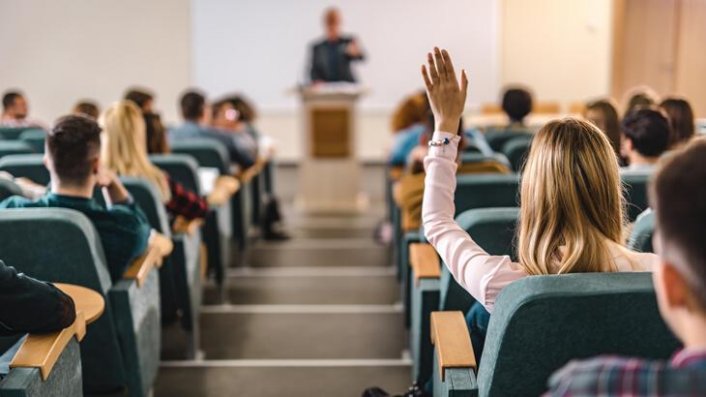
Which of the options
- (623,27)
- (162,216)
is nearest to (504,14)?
(623,27)

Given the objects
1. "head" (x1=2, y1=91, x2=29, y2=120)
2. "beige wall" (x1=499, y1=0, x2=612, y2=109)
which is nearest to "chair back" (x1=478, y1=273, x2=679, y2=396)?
"head" (x1=2, y1=91, x2=29, y2=120)

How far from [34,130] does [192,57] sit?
4482 millimetres

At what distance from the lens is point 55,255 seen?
235cm

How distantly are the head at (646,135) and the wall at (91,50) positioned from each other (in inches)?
286

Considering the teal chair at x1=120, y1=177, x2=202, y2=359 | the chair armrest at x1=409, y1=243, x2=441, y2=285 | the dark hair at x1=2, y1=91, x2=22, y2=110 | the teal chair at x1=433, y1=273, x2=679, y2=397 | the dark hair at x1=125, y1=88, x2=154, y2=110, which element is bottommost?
the teal chair at x1=120, y1=177, x2=202, y2=359

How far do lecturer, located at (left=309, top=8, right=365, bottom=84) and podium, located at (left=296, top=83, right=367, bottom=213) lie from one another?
30 cm

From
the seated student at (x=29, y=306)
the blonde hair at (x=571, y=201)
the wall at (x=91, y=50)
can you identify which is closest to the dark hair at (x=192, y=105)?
the seated student at (x=29, y=306)

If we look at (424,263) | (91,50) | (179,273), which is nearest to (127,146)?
(179,273)

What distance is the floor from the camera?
11.0 ft

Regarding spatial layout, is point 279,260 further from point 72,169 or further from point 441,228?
point 441,228

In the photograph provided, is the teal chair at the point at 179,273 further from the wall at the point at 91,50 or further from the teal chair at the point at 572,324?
the wall at the point at 91,50

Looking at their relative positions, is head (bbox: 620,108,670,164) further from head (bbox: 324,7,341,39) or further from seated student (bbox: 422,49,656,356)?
head (bbox: 324,7,341,39)

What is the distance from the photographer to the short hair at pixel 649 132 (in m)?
3.20

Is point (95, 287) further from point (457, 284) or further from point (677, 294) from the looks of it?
point (677, 294)
